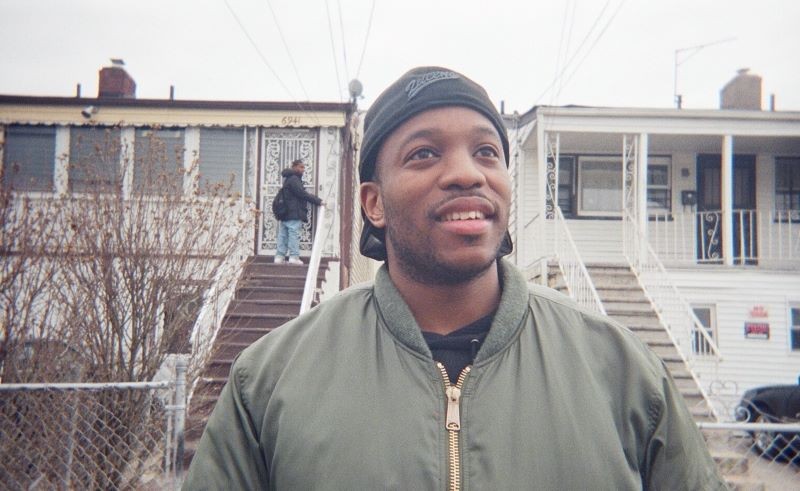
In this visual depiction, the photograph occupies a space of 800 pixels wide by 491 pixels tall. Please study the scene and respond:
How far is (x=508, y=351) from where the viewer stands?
1.53 meters

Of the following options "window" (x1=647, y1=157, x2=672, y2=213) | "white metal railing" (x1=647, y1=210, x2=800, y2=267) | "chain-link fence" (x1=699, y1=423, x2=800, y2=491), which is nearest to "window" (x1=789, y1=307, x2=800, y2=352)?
"white metal railing" (x1=647, y1=210, x2=800, y2=267)

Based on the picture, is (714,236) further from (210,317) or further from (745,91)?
(210,317)

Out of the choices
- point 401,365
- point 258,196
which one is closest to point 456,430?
point 401,365

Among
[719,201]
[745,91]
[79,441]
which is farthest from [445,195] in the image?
[745,91]

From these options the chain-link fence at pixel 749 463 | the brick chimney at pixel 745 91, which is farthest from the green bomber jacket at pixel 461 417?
the brick chimney at pixel 745 91

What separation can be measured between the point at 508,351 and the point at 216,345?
5.43m

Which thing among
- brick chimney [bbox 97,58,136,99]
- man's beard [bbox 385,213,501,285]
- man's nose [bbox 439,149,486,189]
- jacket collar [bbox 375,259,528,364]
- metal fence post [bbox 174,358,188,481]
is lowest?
metal fence post [bbox 174,358,188,481]

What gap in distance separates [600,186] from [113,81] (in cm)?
1113

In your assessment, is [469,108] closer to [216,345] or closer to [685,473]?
[685,473]

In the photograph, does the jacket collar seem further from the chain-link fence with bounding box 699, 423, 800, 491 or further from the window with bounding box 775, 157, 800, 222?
the window with bounding box 775, 157, 800, 222

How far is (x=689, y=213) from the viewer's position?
1260 cm

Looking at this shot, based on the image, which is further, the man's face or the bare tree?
the bare tree

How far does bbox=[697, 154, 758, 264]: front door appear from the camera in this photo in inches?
509

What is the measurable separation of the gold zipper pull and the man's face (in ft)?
1.00
